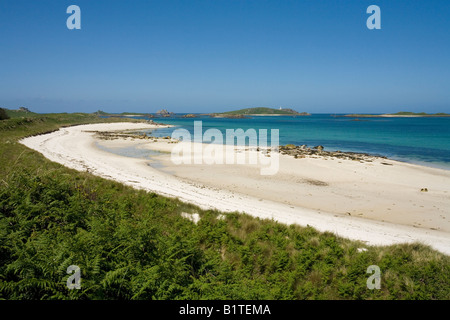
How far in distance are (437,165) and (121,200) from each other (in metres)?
33.7

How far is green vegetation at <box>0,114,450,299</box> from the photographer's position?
4.91 m

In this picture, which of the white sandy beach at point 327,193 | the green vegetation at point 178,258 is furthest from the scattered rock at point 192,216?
the white sandy beach at point 327,193

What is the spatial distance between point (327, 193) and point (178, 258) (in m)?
14.4

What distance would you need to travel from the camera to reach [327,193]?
18594mm

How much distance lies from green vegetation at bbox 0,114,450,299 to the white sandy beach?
3055mm

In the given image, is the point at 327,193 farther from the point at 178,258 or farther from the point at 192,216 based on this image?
the point at 178,258

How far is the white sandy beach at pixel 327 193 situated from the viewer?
12594 millimetres

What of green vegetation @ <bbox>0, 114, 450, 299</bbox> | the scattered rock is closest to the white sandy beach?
A: the scattered rock

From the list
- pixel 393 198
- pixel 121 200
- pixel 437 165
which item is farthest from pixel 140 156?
pixel 437 165

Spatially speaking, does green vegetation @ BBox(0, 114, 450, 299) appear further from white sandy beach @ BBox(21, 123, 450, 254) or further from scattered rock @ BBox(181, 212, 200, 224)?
white sandy beach @ BBox(21, 123, 450, 254)

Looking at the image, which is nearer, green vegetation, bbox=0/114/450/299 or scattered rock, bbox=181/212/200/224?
green vegetation, bbox=0/114/450/299

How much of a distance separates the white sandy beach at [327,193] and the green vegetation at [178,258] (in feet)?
10.0

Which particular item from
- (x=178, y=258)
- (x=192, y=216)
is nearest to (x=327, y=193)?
(x=192, y=216)
